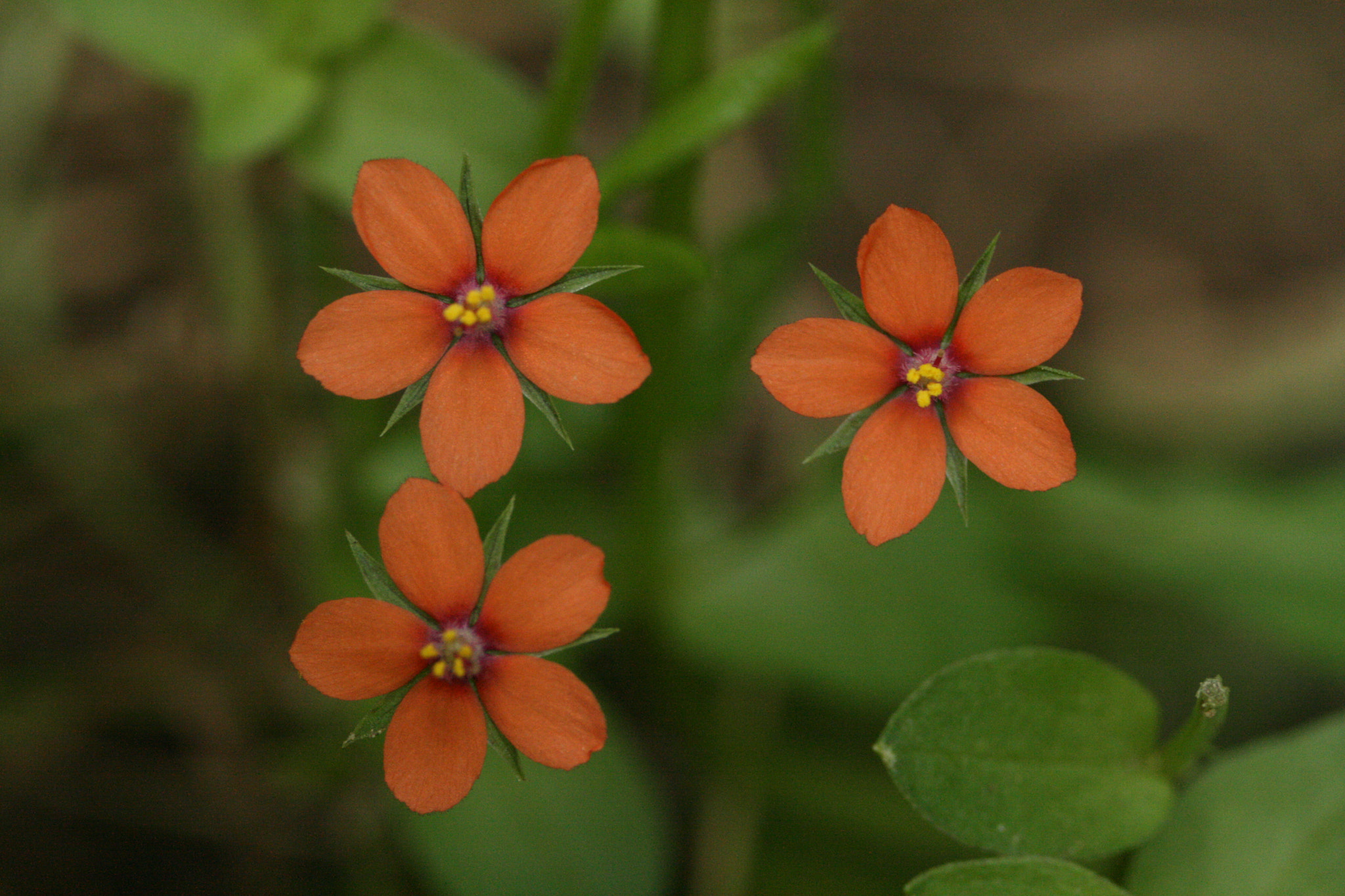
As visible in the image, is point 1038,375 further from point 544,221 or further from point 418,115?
point 418,115

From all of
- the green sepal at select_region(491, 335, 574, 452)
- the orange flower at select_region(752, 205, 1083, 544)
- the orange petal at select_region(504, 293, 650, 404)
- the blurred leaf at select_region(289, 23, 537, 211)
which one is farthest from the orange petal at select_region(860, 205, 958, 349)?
the blurred leaf at select_region(289, 23, 537, 211)

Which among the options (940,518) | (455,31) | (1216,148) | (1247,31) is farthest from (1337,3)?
(455,31)

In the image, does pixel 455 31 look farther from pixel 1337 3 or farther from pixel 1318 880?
pixel 1318 880

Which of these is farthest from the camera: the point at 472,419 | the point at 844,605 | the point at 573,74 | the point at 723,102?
the point at 844,605

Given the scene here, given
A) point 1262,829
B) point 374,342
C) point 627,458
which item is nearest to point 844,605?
point 627,458

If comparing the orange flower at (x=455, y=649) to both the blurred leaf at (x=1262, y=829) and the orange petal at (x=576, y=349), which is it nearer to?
the orange petal at (x=576, y=349)

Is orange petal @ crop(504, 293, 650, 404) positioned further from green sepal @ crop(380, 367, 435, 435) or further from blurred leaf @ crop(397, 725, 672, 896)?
blurred leaf @ crop(397, 725, 672, 896)
